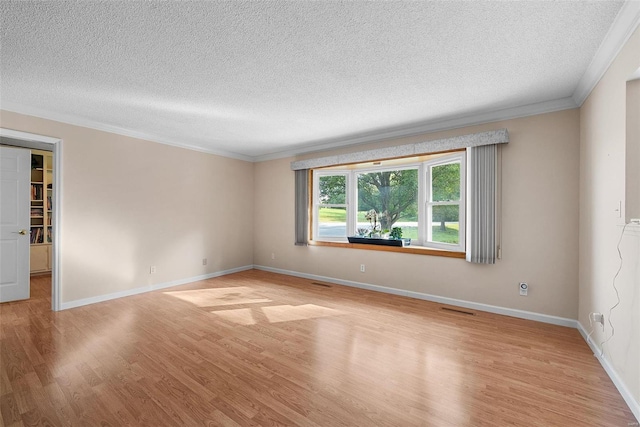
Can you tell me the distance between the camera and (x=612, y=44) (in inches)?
78.2

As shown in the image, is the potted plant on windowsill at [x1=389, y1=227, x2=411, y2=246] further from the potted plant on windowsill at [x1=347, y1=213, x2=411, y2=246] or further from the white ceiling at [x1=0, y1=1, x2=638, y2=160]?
the white ceiling at [x1=0, y1=1, x2=638, y2=160]

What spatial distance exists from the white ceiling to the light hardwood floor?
242 centimetres

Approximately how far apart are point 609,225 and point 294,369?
2.71 meters

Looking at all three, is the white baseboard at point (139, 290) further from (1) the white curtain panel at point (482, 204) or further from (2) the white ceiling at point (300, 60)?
(1) the white curtain panel at point (482, 204)

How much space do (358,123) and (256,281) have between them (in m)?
3.17

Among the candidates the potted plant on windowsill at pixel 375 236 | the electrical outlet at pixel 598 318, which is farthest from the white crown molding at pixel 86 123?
the electrical outlet at pixel 598 318

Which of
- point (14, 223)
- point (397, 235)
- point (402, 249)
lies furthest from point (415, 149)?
point (14, 223)

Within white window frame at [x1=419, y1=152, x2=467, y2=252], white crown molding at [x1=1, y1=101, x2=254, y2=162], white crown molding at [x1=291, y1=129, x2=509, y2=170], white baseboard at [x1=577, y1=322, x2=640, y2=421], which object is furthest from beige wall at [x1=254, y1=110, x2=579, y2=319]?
white crown molding at [x1=1, y1=101, x2=254, y2=162]

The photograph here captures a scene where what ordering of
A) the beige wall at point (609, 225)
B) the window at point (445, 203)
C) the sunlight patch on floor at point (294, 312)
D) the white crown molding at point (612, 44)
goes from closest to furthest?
the white crown molding at point (612, 44)
the beige wall at point (609, 225)
the sunlight patch on floor at point (294, 312)
the window at point (445, 203)

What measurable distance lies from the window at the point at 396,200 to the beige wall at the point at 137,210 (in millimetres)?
1886

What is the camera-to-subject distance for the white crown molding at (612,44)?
1692 mm

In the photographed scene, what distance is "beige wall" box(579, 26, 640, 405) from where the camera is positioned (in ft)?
6.00

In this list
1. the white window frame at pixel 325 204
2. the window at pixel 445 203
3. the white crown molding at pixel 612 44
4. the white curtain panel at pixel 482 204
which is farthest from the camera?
the white window frame at pixel 325 204

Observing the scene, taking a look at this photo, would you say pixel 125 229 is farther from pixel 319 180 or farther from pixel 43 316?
pixel 319 180
